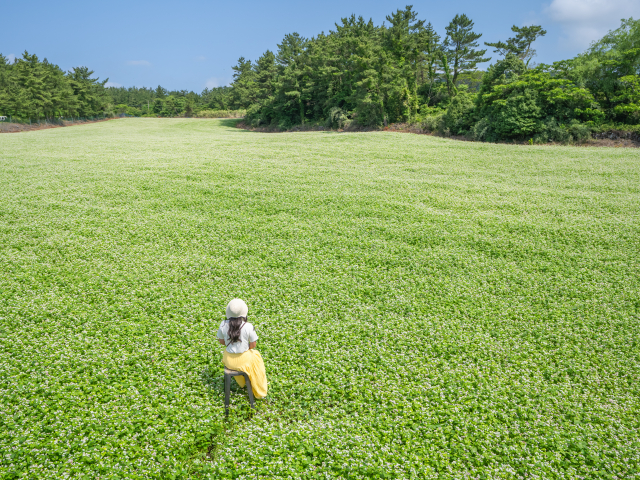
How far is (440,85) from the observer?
61531mm

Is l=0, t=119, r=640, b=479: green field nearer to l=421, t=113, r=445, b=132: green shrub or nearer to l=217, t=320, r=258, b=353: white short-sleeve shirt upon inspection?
l=217, t=320, r=258, b=353: white short-sleeve shirt

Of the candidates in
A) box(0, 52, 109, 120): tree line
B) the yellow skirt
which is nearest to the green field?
the yellow skirt

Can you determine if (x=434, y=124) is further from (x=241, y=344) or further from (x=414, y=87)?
(x=241, y=344)

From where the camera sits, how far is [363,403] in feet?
24.3

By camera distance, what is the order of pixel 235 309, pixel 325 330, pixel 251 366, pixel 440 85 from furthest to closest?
pixel 440 85
pixel 325 330
pixel 251 366
pixel 235 309

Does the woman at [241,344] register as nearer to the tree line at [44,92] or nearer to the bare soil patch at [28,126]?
the bare soil patch at [28,126]

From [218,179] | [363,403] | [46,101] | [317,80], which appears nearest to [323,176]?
[218,179]

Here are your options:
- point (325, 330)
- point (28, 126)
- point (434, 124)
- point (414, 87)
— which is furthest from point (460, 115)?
point (28, 126)

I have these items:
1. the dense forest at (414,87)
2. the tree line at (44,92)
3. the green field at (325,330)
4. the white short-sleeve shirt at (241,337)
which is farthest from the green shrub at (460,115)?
the tree line at (44,92)

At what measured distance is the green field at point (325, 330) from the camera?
638 centimetres

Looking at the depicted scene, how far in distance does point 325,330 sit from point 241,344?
3.50m

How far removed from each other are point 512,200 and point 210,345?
60.8 feet

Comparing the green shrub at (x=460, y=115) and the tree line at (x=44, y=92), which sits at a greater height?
the tree line at (x=44, y=92)

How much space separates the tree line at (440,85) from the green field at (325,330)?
65.2 feet
